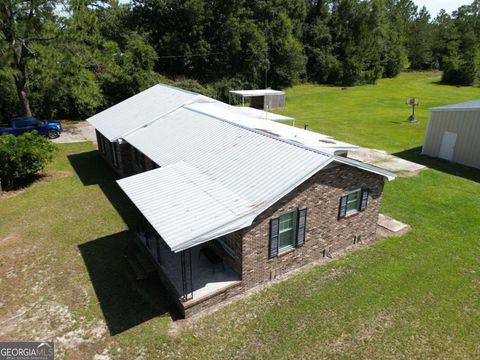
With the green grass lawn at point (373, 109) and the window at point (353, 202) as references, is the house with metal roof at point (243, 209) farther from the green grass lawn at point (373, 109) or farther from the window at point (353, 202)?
the green grass lawn at point (373, 109)

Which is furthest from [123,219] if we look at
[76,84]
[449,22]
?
[449,22]

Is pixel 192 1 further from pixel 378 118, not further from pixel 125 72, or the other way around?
pixel 378 118

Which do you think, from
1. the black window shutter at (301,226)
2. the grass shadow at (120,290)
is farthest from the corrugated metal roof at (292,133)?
the grass shadow at (120,290)

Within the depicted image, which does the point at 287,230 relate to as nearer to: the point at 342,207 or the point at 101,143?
the point at 342,207

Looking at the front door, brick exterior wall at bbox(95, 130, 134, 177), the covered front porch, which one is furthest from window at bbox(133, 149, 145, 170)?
the front door

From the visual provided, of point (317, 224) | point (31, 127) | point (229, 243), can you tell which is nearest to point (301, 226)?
point (317, 224)
